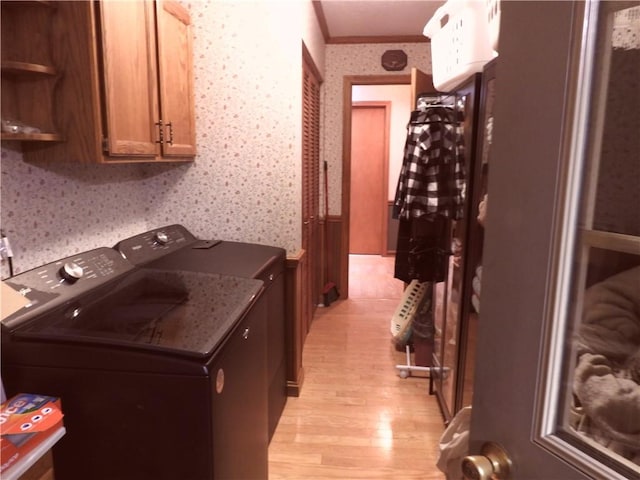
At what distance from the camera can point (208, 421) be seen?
116 cm

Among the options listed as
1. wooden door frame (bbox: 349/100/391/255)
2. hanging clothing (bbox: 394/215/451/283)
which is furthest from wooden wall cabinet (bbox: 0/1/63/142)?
wooden door frame (bbox: 349/100/391/255)

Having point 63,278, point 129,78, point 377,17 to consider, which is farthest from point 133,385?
point 377,17

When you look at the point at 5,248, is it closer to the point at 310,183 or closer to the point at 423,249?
the point at 423,249

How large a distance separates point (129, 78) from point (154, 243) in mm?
843

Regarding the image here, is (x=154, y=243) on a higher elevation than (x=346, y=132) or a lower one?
lower

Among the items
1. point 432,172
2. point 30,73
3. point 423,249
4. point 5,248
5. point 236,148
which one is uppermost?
point 30,73

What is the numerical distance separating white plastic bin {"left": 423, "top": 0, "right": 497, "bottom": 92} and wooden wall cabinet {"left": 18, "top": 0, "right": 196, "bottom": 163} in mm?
1256

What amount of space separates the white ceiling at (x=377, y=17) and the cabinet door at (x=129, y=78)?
188 centimetres

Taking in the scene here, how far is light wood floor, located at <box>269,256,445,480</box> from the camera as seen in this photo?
2070 millimetres

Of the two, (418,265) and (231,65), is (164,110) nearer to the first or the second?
(231,65)

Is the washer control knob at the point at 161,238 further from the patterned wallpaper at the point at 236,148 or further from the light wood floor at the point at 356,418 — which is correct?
the light wood floor at the point at 356,418

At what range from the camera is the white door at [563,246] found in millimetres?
593

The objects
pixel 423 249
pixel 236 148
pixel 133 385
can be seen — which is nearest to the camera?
pixel 133 385

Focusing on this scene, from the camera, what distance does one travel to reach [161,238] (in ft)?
7.57
